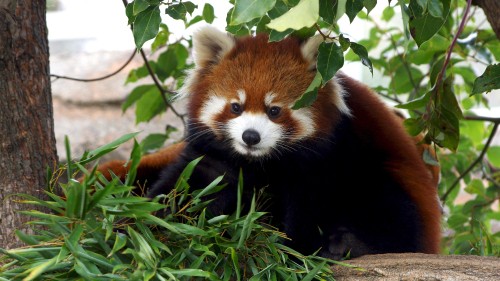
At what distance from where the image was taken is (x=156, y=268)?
6.32ft

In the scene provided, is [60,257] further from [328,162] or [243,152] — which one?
[328,162]

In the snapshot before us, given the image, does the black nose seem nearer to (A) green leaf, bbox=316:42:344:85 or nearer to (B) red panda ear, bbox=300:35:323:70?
(B) red panda ear, bbox=300:35:323:70

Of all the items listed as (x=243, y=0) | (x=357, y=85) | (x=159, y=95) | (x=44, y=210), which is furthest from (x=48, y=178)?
(x=159, y=95)

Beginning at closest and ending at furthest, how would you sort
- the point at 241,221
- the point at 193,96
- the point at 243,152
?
1. the point at 241,221
2. the point at 243,152
3. the point at 193,96

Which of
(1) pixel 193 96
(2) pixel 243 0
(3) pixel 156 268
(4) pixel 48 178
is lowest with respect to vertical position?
(3) pixel 156 268

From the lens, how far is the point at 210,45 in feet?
9.31

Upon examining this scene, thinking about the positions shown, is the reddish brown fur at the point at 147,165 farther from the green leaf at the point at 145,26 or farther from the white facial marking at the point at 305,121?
the green leaf at the point at 145,26

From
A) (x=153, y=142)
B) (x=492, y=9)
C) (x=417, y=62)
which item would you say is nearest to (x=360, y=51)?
(x=492, y=9)

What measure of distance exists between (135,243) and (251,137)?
28.3 inches

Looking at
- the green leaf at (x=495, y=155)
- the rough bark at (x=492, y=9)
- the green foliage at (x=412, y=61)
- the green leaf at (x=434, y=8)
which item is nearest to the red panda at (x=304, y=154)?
the green foliage at (x=412, y=61)

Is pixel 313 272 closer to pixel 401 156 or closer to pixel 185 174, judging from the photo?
pixel 185 174

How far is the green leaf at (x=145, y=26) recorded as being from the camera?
211 cm

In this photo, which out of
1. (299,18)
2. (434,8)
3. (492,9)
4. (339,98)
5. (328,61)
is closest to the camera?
(299,18)

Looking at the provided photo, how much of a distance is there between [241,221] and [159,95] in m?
1.74
